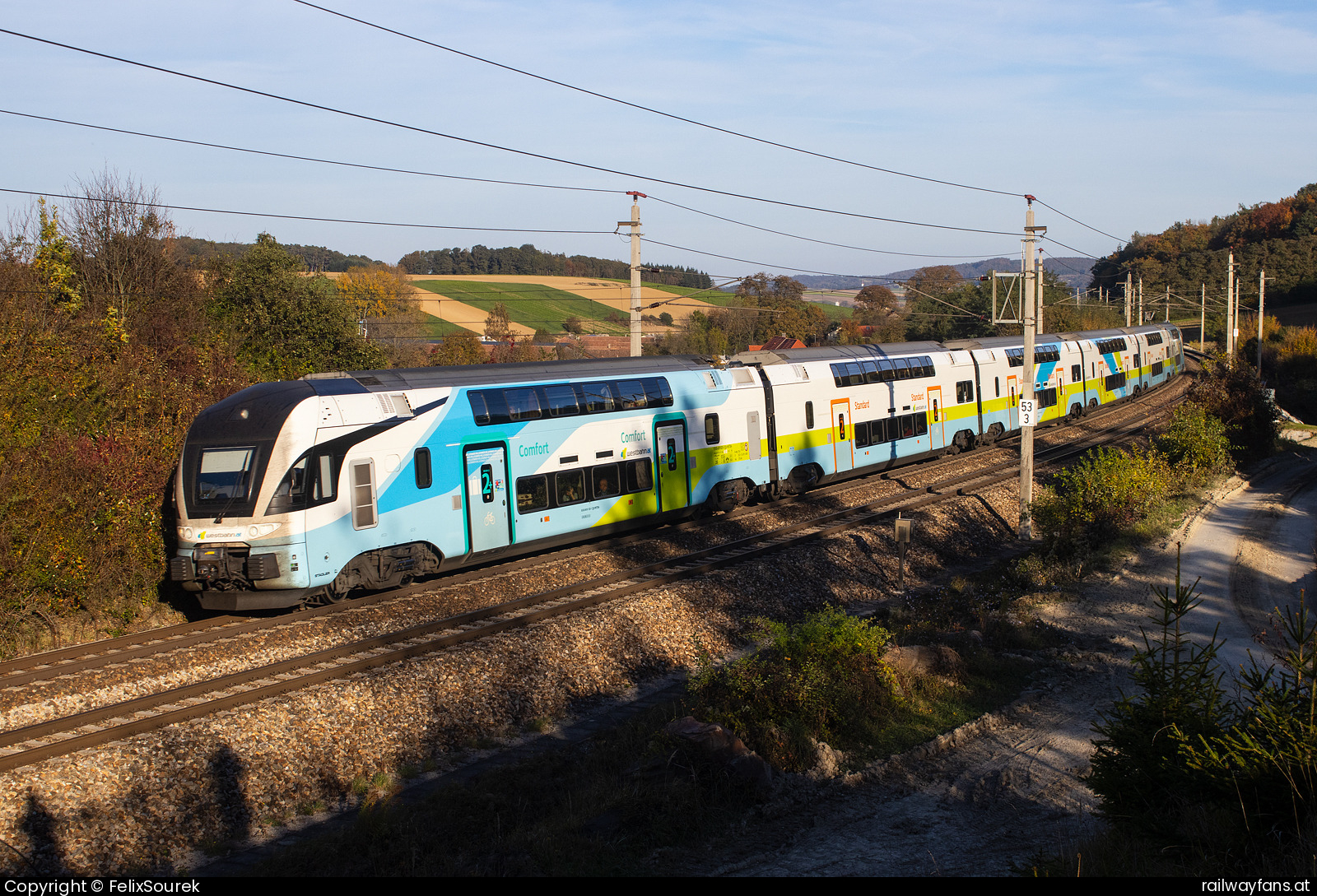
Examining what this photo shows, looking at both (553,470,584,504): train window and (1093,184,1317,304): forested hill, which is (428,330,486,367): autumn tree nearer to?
(553,470,584,504): train window

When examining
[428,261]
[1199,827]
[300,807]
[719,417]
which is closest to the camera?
[1199,827]

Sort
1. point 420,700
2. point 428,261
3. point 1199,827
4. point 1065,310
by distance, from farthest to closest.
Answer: point 428,261 → point 1065,310 → point 420,700 → point 1199,827

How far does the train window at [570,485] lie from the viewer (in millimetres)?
17422

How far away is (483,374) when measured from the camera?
1681 cm

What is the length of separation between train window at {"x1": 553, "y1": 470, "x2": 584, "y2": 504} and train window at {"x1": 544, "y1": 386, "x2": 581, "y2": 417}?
1.13 m

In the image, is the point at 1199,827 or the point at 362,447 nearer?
the point at 1199,827

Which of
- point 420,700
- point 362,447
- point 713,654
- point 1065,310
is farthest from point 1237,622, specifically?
point 1065,310

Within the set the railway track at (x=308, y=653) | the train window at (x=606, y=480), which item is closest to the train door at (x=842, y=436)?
the railway track at (x=308, y=653)

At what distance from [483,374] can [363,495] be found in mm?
3530

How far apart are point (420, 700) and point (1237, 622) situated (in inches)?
528

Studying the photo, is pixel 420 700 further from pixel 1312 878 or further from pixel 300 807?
pixel 1312 878

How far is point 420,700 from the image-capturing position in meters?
11.5

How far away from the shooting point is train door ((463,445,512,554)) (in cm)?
1587

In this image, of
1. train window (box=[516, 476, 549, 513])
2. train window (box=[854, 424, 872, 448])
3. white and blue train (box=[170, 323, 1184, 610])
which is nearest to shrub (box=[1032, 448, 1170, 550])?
train window (box=[854, 424, 872, 448])
